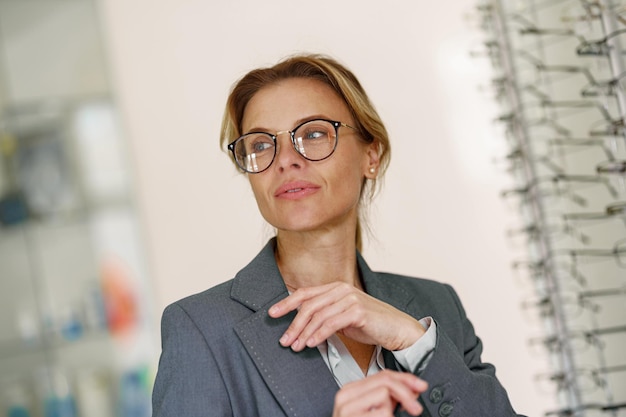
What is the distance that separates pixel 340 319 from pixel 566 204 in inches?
74.8

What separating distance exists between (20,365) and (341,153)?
7.97ft

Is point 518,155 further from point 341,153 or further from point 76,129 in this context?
point 76,129

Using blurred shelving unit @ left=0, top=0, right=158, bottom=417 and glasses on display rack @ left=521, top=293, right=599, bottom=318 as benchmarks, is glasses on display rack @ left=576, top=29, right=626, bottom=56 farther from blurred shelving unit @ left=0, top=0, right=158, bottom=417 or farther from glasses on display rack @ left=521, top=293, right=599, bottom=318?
blurred shelving unit @ left=0, top=0, right=158, bottom=417

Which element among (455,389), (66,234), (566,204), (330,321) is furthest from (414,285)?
(66,234)

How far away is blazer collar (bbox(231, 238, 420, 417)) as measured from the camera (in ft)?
4.98

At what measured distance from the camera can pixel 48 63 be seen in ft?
12.2

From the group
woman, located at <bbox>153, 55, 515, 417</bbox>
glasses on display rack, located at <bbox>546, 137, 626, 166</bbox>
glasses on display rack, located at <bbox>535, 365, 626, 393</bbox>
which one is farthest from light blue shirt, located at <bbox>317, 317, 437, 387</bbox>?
glasses on display rack, located at <bbox>535, 365, 626, 393</bbox>

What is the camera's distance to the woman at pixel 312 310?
1486mm

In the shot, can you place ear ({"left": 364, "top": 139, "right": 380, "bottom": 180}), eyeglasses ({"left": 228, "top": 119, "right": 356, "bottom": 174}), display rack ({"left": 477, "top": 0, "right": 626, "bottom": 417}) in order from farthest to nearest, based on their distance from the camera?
1. display rack ({"left": 477, "top": 0, "right": 626, "bottom": 417})
2. ear ({"left": 364, "top": 139, "right": 380, "bottom": 180})
3. eyeglasses ({"left": 228, "top": 119, "right": 356, "bottom": 174})

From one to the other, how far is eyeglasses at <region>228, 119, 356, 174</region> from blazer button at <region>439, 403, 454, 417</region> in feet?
1.74

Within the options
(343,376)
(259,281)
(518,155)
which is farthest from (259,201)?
(518,155)

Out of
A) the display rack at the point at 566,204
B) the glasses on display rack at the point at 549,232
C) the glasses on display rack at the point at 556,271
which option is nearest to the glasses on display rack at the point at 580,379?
the display rack at the point at 566,204

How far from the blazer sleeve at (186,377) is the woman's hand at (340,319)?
0.15 m

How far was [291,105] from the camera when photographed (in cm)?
171
